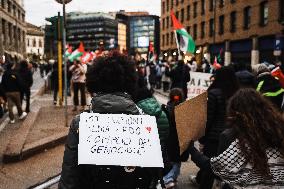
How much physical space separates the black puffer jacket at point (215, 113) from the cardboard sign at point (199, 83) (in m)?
4.77

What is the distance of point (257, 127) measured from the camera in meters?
2.84

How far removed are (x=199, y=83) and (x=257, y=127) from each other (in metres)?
7.61

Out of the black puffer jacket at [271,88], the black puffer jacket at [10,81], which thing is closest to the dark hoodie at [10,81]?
the black puffer jacket at [10,81]

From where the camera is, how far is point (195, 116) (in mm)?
3625

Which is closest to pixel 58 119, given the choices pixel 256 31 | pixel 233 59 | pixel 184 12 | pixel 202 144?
pixel 202 144

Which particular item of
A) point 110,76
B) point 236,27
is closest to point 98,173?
point 110,76

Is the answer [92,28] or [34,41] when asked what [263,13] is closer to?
[34,41]

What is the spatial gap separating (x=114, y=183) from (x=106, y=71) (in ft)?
2.45

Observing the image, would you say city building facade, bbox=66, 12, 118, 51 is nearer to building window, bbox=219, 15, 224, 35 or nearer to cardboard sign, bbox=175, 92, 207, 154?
building window, bbox=219, 15, 224, 35

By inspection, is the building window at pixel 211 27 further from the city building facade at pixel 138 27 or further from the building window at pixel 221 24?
the city building facade at pixel 138 27

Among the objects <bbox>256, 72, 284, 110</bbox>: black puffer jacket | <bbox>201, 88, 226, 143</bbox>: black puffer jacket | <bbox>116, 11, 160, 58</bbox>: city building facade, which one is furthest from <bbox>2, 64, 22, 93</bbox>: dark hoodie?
<bbox>116, 11, 160, 58</bbox>: city building facade

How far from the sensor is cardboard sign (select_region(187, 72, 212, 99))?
10.3 meters

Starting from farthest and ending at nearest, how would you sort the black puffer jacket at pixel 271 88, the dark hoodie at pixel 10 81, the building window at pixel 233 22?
the building window at pixel 233 22
the dark hoodie at pixel 10 81
the black puffer jacket at pixel 271 88

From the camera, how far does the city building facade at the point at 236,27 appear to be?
106 feet
